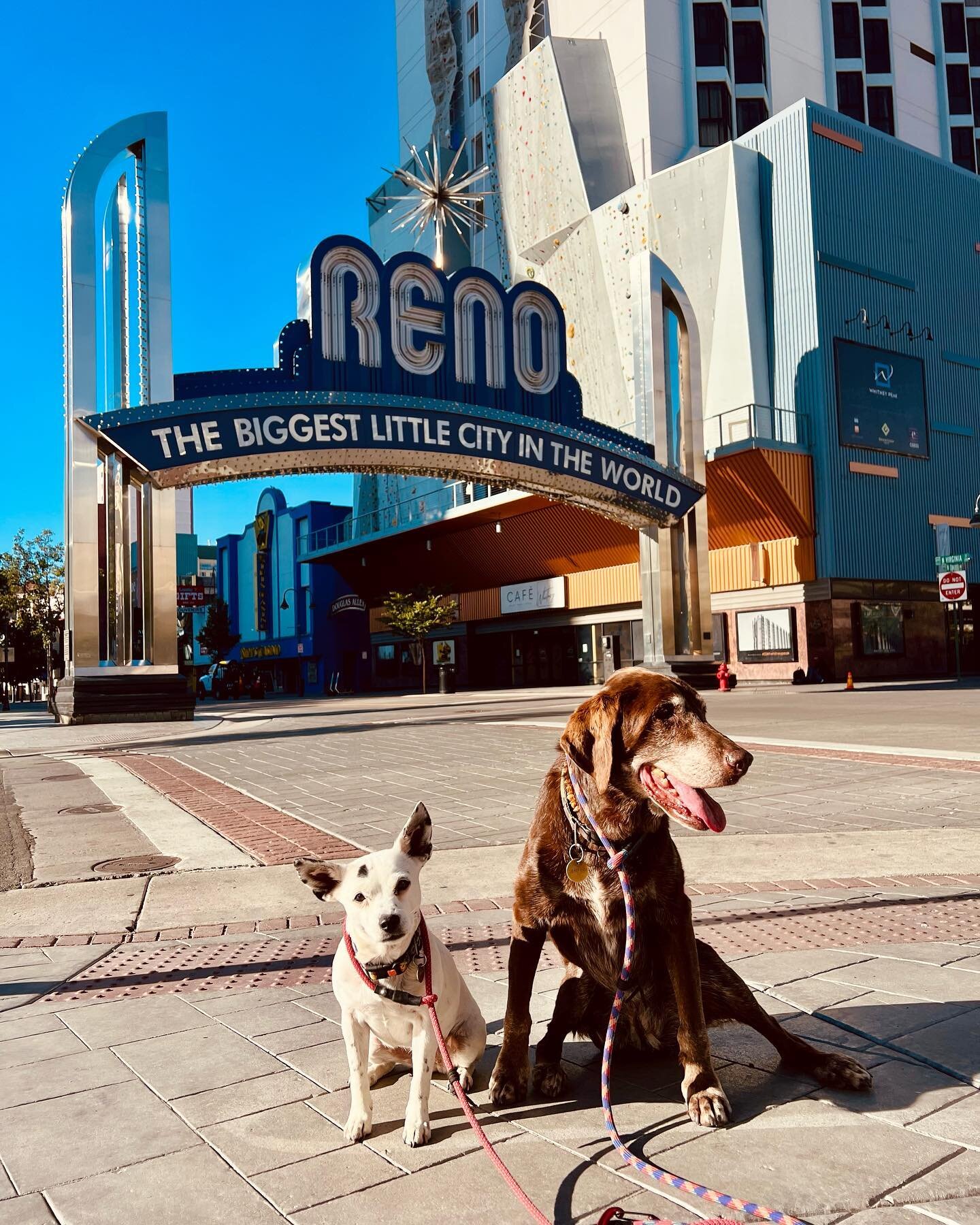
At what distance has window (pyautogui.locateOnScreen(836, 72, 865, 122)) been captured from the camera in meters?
46.2

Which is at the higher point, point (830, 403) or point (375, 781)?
point (830, 403)

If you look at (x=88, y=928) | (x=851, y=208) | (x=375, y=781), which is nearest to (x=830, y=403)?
(x=851, y=208)

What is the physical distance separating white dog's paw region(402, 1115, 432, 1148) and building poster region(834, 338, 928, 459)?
3549cm

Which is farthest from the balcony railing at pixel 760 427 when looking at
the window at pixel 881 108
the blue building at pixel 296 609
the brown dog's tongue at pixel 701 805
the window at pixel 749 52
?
the brown dog's tongue at pixel 701 805

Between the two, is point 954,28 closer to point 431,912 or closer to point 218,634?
point 218,634

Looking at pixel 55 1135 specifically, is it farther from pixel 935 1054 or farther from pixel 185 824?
pixel 185 824

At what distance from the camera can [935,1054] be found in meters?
2.79

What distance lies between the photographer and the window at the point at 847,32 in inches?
1818

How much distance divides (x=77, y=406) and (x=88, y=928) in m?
15.6

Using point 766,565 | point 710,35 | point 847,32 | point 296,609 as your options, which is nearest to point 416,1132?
point 766,565

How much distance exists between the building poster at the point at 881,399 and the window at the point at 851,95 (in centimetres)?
1736

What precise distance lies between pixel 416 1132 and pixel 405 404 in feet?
58.1

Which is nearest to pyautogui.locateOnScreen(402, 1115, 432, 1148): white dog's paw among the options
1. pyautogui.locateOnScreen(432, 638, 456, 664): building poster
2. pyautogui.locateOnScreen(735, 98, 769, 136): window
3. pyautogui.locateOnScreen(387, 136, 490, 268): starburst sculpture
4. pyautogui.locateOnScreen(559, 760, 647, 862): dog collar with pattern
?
pyautogui.locateOnScreen(559, 760, 647, 862): dog collar with pattern

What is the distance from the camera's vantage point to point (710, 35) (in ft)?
138
